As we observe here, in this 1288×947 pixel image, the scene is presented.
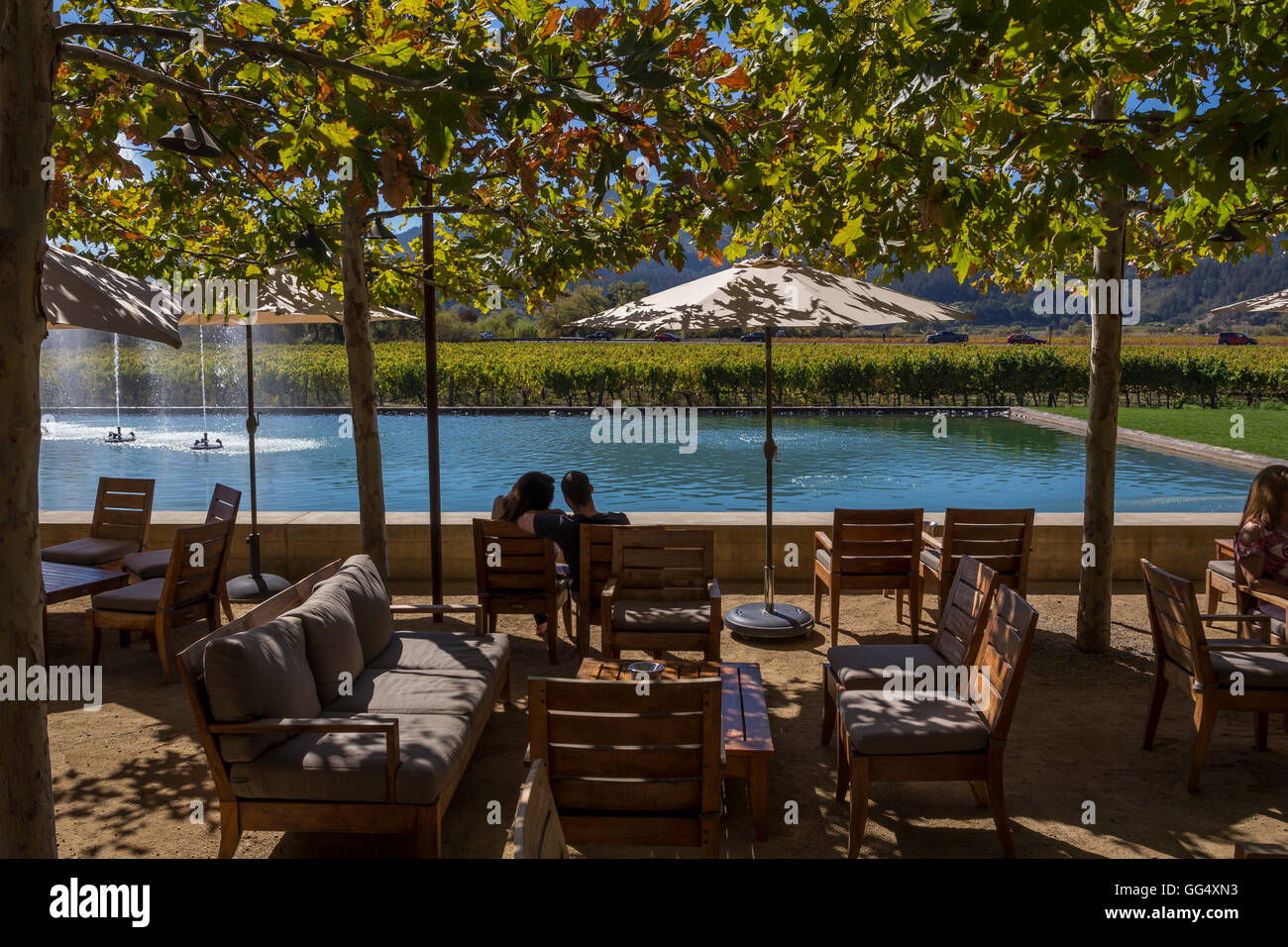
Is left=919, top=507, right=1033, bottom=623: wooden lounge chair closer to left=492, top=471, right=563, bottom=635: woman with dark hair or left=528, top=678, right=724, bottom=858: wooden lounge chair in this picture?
left=492, top=471, right=563, bottom=635: woman with dark hair

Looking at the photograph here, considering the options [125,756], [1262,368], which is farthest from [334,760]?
[1262,368]

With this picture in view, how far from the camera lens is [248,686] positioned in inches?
134

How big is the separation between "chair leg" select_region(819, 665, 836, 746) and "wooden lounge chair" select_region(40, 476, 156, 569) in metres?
5.52

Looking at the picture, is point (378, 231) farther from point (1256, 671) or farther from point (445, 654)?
point (1256, 671)

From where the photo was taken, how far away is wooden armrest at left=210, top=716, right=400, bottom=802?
130 inches

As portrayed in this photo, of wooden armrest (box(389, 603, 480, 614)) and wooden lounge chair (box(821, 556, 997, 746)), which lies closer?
wooden lounge chair (box(821, 556, 997, 746))

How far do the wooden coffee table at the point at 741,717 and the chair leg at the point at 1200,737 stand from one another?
6.44 ft

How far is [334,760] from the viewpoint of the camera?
134 inches

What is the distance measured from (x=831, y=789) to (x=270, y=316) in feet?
20.6

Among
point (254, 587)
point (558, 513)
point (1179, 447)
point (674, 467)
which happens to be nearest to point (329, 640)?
point (558, 513)

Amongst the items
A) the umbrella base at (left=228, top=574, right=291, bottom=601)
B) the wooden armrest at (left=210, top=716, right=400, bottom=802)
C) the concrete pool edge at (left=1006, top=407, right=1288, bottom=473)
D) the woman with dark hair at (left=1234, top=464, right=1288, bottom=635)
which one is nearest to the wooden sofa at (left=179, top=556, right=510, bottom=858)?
the wooden armrest at (left=210, top=716, right=400, bottom=802)

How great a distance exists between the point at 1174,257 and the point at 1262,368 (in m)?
31.0

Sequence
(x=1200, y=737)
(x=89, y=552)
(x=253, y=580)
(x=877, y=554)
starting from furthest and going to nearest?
(x=253, y=580)
(x=89, y=552)
(x=877, y=554)
(x=1200, y=737)
